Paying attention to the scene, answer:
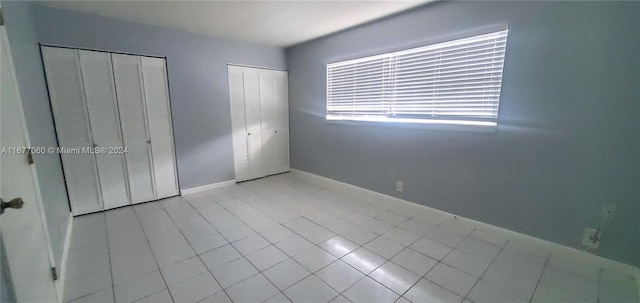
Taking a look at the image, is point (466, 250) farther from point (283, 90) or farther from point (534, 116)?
point (283, 90)

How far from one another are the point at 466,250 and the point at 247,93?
373 cm

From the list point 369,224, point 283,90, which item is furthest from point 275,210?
point 283,90

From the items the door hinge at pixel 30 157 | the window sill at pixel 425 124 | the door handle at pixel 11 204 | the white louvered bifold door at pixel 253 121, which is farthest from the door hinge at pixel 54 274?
the window sill at pixel 425 124

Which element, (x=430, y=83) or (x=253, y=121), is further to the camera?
(x=253, y=121)

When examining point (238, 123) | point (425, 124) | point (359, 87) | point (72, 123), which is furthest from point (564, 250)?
point (72, 123)

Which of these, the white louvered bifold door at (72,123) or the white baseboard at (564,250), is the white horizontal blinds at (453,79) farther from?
the white louvered bifold door at (72,123)

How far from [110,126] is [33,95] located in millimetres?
1146

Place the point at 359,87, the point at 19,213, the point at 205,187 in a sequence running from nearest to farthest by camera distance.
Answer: the point at 19,213 → the point at 359,87 → the point at 205,187

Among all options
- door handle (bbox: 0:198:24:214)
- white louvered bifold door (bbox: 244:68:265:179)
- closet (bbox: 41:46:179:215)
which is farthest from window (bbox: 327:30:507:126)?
door handle (bbox: 0:198:24:214)

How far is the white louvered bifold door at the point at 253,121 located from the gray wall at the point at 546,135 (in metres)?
2.16

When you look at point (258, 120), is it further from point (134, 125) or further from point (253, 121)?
point (134, 125)

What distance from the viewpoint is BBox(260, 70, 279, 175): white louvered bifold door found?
436cm

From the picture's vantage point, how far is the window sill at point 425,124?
8.01ft

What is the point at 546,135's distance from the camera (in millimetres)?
2111
